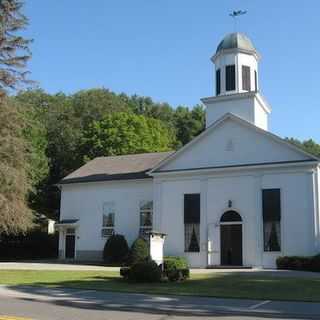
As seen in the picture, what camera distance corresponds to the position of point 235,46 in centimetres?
4122

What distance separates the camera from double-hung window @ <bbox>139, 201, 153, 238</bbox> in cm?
4110

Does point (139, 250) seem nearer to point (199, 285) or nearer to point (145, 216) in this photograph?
point (145, 216)

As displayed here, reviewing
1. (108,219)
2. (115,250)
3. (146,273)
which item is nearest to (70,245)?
(108,219)

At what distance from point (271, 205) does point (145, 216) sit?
33.0 feet

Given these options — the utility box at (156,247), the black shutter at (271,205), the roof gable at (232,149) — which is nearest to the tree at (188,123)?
the roof gable at (232,149)

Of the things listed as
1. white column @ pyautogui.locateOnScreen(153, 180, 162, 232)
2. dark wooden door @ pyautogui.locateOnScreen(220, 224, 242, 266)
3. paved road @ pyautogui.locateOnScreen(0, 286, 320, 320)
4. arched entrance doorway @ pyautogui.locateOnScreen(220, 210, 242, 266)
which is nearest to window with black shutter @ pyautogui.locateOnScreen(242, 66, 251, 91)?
white column @ pyautogui.locateOnScreen(153, 180, 162, 232)

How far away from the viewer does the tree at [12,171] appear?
3347cm

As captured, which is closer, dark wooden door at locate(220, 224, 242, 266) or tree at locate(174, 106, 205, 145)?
dark wooden door at locate(220, 224, 242, 266)

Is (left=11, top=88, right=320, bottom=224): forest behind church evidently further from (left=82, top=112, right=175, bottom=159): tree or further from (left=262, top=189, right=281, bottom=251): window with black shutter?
(left=262, top=189, right=281, bottom=251): window with black shutter

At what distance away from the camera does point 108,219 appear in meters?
43.0

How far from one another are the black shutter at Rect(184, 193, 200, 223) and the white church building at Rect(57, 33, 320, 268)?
2.6 inches

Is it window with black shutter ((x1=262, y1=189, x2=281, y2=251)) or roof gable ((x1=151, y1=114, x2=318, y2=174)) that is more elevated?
roof gable ((x1=151, y1=114, x2=318, y2=174))

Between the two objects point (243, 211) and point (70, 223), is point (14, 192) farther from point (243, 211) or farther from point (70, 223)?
point (243, 211)

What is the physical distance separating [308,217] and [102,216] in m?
16.1
